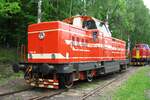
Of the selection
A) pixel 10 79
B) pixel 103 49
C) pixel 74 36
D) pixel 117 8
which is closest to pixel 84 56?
pixel 74 36

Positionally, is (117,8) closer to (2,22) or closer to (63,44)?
(2,22)

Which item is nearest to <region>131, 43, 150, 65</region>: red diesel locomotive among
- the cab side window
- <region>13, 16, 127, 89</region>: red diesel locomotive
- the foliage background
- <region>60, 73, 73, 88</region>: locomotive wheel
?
the foliage background

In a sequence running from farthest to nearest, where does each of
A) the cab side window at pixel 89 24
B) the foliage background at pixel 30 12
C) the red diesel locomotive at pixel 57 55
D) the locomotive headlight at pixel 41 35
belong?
1. the foliage background at pixel 30 12
2. the cab side window at pixel 89 24
3. the locomotive headlight at pixel 41 35
4. the red diesel locomotive at pixel 57 55

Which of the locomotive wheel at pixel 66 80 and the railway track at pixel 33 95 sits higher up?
the locomotive wheel at pixel 66 80

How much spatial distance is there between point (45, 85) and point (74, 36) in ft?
8.55

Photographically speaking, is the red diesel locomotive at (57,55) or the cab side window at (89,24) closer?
the red diesel locomotive at (57,55)

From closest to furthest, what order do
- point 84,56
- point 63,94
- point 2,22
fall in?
point 63,94 → point 84,56 → point 2,22

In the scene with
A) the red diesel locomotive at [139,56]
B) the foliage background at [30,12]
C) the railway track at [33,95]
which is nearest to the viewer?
the railway track at [33,95]

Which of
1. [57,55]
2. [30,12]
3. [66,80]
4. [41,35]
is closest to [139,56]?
[30,12]

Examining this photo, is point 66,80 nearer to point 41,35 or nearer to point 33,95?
point 33,95

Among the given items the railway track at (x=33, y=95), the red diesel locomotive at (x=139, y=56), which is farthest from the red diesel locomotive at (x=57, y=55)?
the red diesel locomotive at (x=139, y=56)

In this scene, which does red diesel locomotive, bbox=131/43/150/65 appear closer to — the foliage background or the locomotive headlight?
the foliage background

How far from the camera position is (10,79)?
15891 mm

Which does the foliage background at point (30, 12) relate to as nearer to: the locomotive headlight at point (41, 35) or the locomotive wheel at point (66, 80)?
the locomotive headlight at point (41, 35)
